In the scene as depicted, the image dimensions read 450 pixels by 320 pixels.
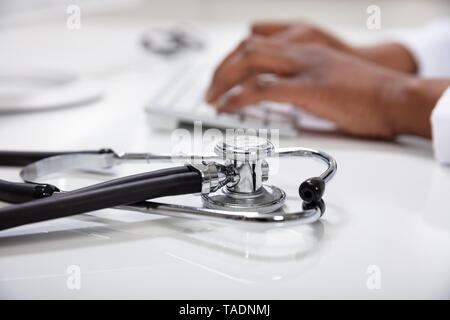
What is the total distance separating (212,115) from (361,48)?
0.40 meters

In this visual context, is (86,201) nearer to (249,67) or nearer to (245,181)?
(245,181)

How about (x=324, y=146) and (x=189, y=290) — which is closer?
(x=189, y=290)

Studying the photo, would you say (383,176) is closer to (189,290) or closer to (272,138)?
(272,138)

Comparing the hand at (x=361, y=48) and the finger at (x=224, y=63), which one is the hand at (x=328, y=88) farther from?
the hand at (x=361, y=48)

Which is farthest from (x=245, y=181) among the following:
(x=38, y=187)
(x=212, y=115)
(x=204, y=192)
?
(x=212, y=115)

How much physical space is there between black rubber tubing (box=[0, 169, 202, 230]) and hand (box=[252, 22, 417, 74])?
0.59 metres

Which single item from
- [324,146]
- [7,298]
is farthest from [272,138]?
[7,298]

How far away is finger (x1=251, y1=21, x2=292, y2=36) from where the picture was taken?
1.00m

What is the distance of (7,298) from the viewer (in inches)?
12.4

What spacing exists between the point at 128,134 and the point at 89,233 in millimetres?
281

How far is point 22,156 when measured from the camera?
50 centimetres

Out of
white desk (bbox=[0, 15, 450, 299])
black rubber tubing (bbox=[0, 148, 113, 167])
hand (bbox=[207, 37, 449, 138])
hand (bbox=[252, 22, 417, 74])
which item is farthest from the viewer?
hand (bbox=[252, 22, 417, 74])

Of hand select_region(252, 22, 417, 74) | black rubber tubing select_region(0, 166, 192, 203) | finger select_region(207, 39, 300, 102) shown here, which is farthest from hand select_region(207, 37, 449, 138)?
black rubber tubing select_region(0, 166, 192, 203)

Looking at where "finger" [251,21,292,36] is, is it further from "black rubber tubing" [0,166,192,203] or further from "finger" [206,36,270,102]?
"black rubber tubing" [0,166,192,203]
